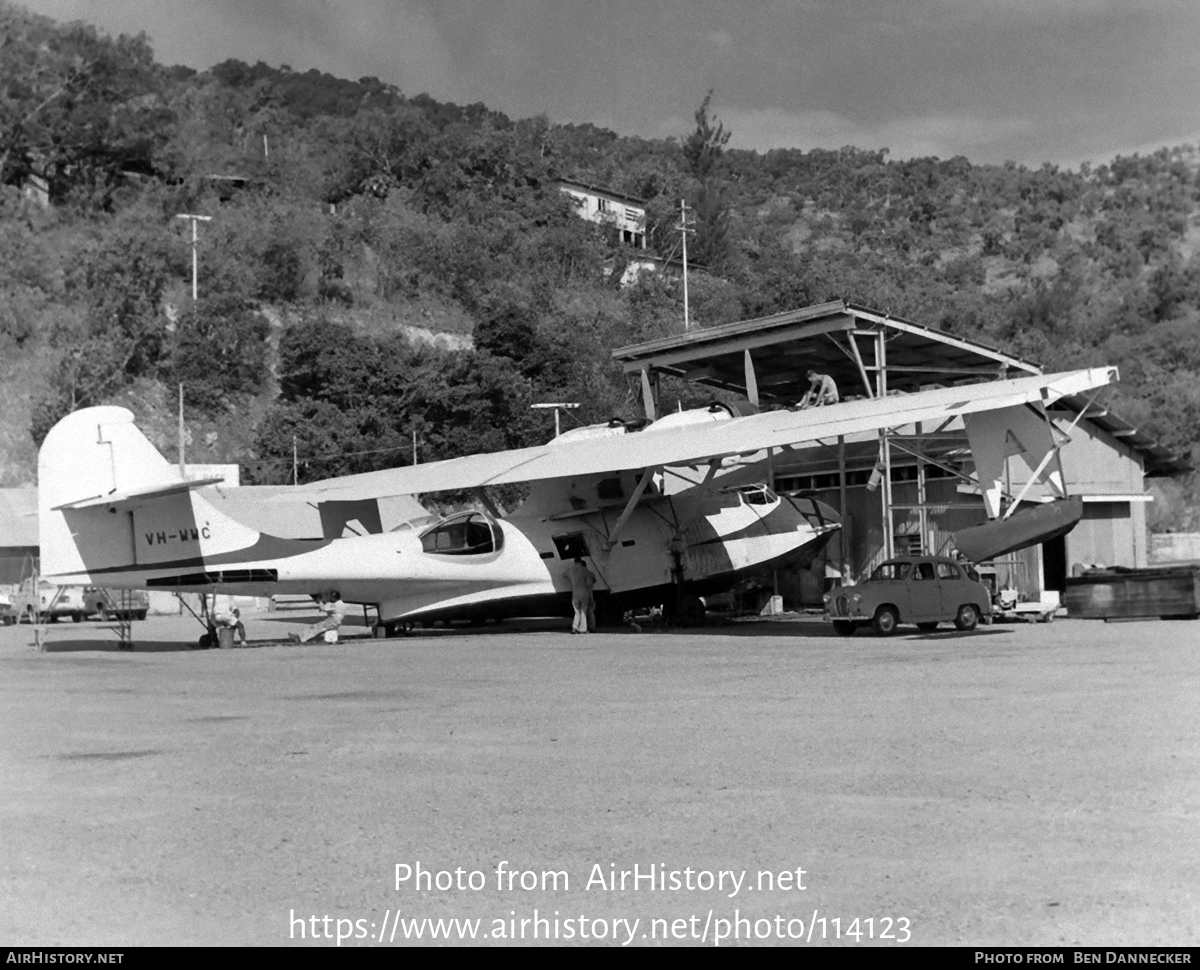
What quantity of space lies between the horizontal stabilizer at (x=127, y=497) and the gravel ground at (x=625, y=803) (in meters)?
5.95

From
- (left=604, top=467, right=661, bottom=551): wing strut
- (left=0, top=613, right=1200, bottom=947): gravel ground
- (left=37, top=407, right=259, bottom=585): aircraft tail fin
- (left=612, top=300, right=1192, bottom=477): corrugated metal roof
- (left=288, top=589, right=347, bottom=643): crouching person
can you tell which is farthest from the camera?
(left=612, top=300, right=1192, bottom=477): corrugated metal roof

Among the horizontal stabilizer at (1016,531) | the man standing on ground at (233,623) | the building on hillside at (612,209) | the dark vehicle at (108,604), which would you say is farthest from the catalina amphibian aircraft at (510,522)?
the building on hillside at (612,209)

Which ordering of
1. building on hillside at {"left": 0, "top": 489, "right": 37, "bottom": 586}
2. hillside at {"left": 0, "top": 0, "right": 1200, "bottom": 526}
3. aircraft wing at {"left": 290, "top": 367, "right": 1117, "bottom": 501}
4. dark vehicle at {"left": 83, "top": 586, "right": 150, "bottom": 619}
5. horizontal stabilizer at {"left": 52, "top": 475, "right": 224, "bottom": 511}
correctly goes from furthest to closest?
hillside at {"left": 0, "top": 0, "right": 1200, "bottom": 526}, building on hillside at {"left": 0, "top": 489, "right": 37, "bottom": 586}, dark vehicle at {"left": 83, "top": 586, "right": 150, "bottom": 619}, horizontal stabilizer at {"left": 52, "top": 475, "right": 224, "bottom": 511}, aircraft wing at {"left": 290, "top": 367, "right": 1117, "bottom": 501}

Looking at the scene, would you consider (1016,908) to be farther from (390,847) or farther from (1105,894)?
(390,847)

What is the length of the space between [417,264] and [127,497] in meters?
56.8

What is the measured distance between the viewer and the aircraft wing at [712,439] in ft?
69.3

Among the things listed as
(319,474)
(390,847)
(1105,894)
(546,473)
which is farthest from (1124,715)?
(319,474)

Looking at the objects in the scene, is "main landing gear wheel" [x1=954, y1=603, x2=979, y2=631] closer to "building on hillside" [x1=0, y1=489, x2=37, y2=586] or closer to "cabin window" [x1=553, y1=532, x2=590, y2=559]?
"cabin window" [x1=553, y1=532, x2=590, y2=559]

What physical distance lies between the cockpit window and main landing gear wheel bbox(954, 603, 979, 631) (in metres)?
8.49

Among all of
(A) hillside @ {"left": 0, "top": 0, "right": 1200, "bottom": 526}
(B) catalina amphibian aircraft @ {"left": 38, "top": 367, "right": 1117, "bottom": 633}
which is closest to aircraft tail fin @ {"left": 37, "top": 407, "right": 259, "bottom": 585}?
(B) catalina amphibian aircraft @ {"left": 38, "top": 367, "right": 1117, "bottom": 633}

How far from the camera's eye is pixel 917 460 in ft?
93.5

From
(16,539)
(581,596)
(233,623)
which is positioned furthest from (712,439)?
(16,539)

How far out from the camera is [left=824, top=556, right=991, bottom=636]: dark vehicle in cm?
2225

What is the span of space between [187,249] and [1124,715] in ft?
212
